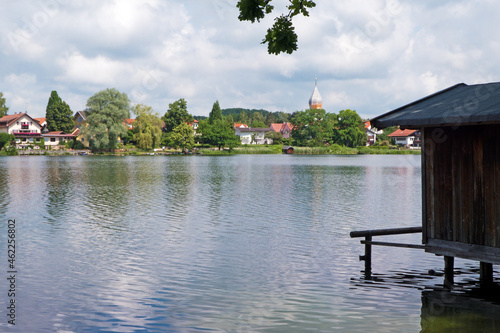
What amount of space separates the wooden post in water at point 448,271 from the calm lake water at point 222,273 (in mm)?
323

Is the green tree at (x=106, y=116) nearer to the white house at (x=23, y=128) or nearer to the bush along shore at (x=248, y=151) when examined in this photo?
the bush along shore at (x=248, y=151)

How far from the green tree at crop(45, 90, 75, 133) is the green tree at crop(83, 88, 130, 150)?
108ft

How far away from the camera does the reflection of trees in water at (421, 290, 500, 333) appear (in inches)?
443

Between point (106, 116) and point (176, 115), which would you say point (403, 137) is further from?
point (106, 116)

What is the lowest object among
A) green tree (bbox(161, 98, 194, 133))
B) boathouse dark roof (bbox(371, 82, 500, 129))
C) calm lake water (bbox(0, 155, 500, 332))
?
calm lake water (bbox(0, 155, 500, 332))

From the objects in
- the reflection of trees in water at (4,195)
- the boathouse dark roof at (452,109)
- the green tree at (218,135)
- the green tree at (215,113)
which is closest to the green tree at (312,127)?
the green tree at (218,135)

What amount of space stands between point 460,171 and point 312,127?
140981 millimetres

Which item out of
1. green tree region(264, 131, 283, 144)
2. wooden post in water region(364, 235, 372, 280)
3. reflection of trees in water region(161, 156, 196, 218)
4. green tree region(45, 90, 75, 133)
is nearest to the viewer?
wooden post in water region(364, 235, 372, 280)

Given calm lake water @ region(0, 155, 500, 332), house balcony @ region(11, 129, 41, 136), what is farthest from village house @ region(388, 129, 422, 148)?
calm lake water @ region(0, 155, 500, 332)

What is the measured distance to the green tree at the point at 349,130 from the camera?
152 meters

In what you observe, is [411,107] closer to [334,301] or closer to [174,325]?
[334,301]

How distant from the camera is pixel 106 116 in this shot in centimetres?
11075

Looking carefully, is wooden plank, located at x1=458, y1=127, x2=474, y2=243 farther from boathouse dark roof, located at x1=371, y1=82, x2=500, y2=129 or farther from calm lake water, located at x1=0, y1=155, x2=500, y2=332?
calm lake water, located at x1=0, y1=155, x2=500, y2=332

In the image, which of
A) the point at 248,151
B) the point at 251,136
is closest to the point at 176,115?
the point at 248,151
